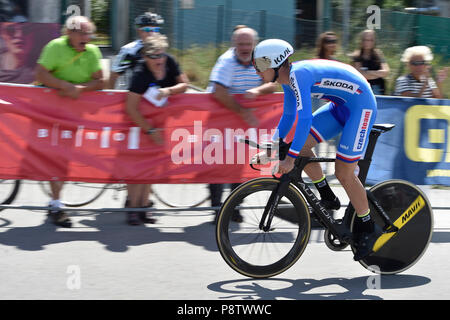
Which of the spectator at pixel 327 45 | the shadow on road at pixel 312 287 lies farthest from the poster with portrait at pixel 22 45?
A: the shadow on road at pixel 312 287

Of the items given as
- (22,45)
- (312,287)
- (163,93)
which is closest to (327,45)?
(163,93)

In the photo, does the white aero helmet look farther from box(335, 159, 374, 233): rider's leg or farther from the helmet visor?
box(335, 159, 374, 233): rider's leg

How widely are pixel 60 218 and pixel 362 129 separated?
3308 millimetres

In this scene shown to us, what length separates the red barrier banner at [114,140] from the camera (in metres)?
7.05

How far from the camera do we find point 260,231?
557 centimetres

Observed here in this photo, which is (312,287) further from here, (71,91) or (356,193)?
(71,91)

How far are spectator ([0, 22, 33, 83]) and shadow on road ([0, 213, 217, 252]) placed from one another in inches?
225

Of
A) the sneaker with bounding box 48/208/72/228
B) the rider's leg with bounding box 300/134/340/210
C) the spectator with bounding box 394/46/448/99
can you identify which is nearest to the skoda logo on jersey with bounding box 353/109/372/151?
the rider's leg with bounding box 300/134/340/210

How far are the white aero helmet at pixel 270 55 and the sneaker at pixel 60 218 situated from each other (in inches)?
114

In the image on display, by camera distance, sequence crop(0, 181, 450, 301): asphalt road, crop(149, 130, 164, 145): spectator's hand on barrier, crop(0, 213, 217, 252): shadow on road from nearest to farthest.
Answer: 1. crop(0, 181, 450, 301): asphalt road
2. crop(0, 213, 217, 252): shadow on road
3. crop(149, 130, 164, 145): spectator's hand on barrier

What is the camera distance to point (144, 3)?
53.4 ft

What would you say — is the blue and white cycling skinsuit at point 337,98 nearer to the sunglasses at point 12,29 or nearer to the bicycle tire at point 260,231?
the bicycle tire at point 260,231

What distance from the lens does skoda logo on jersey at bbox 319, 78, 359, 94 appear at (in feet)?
17.4

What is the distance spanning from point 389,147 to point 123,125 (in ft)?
9.33
